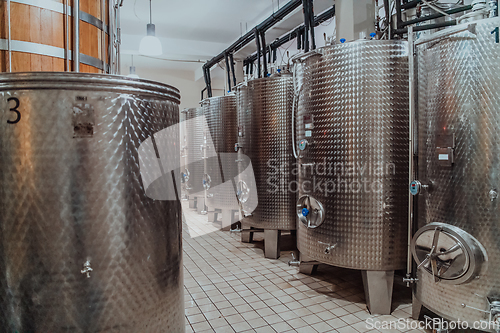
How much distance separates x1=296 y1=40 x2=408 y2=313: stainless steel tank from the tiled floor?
312mm

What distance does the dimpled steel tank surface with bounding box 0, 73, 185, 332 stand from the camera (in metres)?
1.32

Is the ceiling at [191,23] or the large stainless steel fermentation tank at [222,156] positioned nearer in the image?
the large stainless steel fermentation tank at [222,156]

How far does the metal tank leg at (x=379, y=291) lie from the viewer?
8.92 feet

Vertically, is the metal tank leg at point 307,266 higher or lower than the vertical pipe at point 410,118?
lower

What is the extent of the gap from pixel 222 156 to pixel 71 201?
4357 mm

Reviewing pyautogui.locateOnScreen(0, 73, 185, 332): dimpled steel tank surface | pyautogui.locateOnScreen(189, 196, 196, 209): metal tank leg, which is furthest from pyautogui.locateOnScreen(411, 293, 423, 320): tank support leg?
pyautogui.locateOnScreen(189, 196, 196, 209): metal tank leg

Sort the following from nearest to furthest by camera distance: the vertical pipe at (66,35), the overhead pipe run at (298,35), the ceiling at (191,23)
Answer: the vertical pipe at (66,35), the overhead pipe run at (298,35), the ceiling at (191,23)

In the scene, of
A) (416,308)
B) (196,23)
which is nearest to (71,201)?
(416,308)

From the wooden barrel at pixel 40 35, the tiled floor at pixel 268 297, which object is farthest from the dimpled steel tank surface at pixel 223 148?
the wooden barrel at pixel 40 35

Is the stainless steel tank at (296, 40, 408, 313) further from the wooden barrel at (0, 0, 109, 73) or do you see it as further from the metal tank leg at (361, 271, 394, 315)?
the wooden barrel at (0, 0, 109, 73)

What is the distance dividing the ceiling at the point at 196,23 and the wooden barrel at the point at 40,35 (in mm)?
3931

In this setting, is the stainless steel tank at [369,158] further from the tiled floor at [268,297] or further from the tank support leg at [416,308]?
the tiled floor at [268,297]

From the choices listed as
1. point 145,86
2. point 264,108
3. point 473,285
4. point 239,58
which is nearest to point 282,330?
point 473,285

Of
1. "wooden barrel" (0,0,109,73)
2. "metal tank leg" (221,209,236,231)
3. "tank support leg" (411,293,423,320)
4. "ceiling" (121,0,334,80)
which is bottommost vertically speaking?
"tank support leg" (411,293,423,320)
